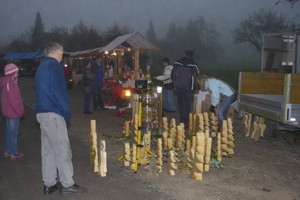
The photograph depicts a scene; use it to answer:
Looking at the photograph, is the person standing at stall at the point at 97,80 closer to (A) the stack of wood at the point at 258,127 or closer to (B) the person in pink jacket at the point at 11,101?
(A) the stack of wood at the point at 258,127

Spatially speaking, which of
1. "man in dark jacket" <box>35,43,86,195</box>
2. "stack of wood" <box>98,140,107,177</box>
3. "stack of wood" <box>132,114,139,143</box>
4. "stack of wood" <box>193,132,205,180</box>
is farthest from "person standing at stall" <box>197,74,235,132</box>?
"man in dark jacket" <box>35,43,86,195</box>

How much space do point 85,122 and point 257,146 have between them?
5309 mm

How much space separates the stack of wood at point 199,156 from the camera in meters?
5.45

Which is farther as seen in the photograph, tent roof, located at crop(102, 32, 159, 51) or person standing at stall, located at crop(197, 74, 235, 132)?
tent roof, located at crop(102, 32, 159, 51)

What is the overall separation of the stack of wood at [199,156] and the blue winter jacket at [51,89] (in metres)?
2.12

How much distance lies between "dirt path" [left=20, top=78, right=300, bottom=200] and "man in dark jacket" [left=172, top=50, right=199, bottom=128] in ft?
5.60

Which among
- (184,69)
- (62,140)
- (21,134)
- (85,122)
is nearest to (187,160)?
(62,140)

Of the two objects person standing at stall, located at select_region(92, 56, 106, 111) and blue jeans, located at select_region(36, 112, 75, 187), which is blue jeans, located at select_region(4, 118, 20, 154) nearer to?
blue jeans, located at select_region(36, 112, 75, 187)

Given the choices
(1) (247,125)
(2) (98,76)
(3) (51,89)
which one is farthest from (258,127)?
(2) (98,76)

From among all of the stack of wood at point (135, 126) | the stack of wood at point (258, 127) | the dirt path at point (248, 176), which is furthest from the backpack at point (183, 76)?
the stack of wood at point (135, 126)

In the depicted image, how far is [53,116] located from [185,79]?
17.3 feet

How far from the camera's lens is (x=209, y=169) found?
6.06 m

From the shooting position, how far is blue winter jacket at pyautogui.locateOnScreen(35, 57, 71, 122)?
4.41 m

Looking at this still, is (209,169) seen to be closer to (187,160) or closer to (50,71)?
(187,160)
